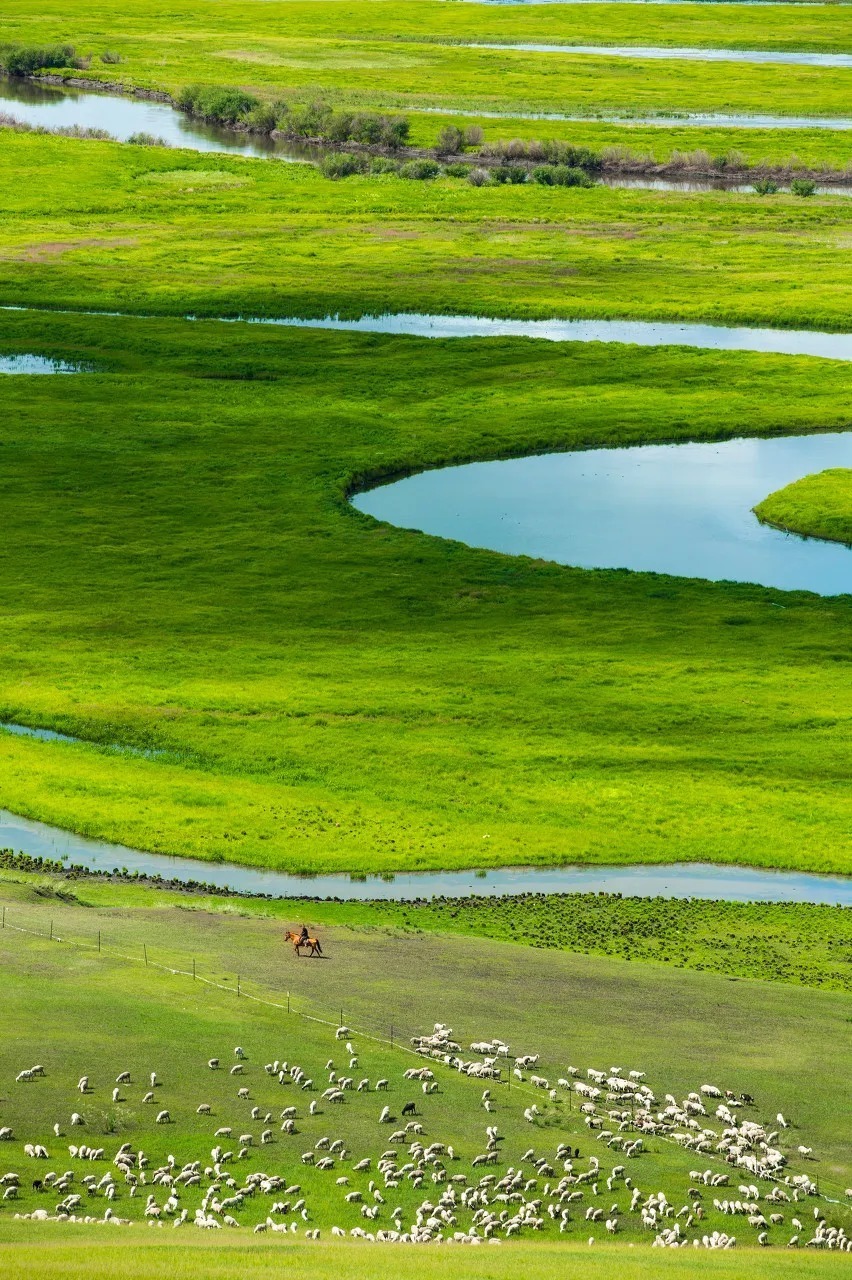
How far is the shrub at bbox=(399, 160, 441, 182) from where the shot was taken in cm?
17362

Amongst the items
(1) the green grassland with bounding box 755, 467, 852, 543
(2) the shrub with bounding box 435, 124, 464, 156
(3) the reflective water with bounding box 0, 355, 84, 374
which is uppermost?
(2) the shrub with bounding box 435, 124, 464, 156

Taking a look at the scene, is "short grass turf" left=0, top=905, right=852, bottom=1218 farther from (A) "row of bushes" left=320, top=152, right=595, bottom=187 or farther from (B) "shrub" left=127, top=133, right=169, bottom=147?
(B) "shrub" left=127, top=133, right=169, bottom=147

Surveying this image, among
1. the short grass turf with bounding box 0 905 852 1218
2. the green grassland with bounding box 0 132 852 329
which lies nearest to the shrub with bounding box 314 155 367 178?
the green grassland with bounding box 0 132 852 329

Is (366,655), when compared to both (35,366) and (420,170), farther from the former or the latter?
(420,170)

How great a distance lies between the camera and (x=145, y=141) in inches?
7328

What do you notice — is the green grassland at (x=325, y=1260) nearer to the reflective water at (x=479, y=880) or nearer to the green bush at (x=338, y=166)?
the reflective water at (x=479, y=880)

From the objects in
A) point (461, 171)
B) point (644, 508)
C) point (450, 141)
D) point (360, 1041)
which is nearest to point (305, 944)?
point (360, 1041)

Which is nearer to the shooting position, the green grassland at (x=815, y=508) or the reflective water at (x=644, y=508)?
the reflective water at (x=644, y=508)

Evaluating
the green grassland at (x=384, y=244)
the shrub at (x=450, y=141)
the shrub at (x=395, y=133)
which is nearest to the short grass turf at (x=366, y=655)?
the green grassland at (x=384, y=244)

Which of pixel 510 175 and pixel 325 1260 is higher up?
pixel 510 175

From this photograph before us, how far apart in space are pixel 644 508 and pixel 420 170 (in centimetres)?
9083

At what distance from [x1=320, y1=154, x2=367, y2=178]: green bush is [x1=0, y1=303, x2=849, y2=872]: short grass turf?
71050 millimetres

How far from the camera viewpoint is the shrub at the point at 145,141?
184 m

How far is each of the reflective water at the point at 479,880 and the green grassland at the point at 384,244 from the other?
74499 mm
